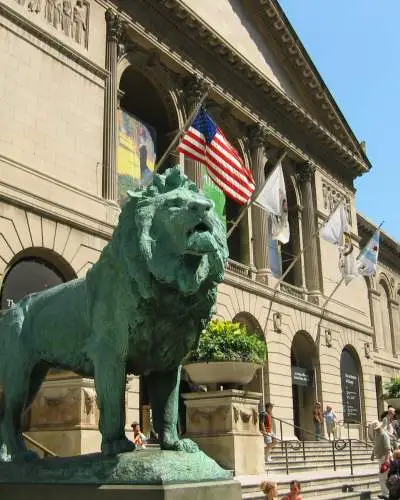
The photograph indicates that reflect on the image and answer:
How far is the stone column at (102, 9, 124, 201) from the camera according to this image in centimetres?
2019

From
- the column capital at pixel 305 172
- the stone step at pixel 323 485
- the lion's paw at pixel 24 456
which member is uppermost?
the column capital at pixel 305 172

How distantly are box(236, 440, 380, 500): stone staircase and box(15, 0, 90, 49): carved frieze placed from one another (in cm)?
1369

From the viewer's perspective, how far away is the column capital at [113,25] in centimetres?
2195

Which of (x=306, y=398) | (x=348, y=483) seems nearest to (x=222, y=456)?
(x=348, y=483)

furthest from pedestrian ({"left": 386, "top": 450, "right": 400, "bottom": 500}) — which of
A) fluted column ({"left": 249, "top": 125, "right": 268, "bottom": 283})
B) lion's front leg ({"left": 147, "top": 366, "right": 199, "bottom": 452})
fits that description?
fluted column ({"left": 249, "top": 125, "right": 268, "bottom": 283})

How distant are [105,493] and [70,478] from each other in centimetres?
34

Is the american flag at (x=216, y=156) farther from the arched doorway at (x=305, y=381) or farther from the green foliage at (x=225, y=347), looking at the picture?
the arched doorway at (x=305, y=381)

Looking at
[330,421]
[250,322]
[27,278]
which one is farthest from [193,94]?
[330,421]

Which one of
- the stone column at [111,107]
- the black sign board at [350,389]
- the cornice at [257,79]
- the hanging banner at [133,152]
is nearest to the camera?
the stone column at [111,107]

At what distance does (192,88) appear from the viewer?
25.9 metres

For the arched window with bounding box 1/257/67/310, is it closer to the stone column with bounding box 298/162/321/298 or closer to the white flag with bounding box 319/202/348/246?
the white flag with bounding box 319/202/348/246

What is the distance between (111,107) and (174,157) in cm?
482

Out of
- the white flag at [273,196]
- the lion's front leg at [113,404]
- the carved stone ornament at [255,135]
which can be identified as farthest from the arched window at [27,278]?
the carved stone ornament at [255,135]

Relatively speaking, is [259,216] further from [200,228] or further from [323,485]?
[200,228]
